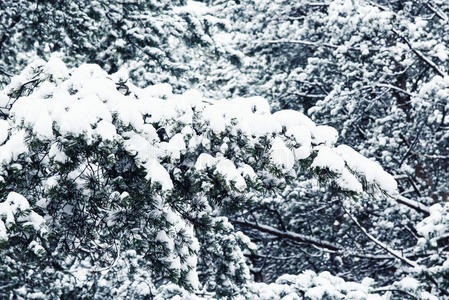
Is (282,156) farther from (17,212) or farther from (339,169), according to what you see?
(17,212)

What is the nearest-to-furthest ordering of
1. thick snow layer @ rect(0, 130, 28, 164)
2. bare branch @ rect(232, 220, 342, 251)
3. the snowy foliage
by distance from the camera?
thick snow layer @ rect(0, 130, 28, 164)
the snowy foliage
bare branch @ rect(232, 220, 342, 251)

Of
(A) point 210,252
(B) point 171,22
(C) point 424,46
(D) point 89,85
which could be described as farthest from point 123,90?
(C) point 424,46

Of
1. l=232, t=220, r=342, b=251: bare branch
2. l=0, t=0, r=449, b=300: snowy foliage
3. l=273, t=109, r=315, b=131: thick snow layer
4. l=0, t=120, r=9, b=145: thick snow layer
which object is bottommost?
l=232, t=220, r=342, b=251: bare branch

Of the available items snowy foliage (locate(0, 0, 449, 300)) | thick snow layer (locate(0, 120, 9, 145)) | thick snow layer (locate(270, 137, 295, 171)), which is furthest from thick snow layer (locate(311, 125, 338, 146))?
thick snow layer (locate(0, 120, 9, 145))

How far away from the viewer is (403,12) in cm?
675

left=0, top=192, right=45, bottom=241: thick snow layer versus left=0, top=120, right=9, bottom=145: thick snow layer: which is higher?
left=0, top=120, right=9, bottom=145: thick snow layer

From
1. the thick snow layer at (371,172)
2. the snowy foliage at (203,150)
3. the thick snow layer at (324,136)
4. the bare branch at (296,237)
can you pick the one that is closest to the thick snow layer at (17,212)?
the snowy foliage at (203,150)

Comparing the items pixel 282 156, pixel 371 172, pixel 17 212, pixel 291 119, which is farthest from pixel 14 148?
pixel 371 172

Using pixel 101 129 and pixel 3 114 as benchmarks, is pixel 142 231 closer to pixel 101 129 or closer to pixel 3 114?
pixel 101 129

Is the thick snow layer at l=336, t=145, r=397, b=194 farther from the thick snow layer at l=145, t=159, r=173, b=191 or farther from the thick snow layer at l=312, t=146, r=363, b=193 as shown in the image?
the thick snow layer at l=145, t=159, r=173, b=191

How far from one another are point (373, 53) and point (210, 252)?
4.40m

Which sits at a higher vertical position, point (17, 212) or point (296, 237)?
point (17, 212)

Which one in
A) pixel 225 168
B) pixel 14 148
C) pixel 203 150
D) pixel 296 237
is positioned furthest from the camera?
pixel 296 237

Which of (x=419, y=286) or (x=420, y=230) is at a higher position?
(x=420, y=230)
